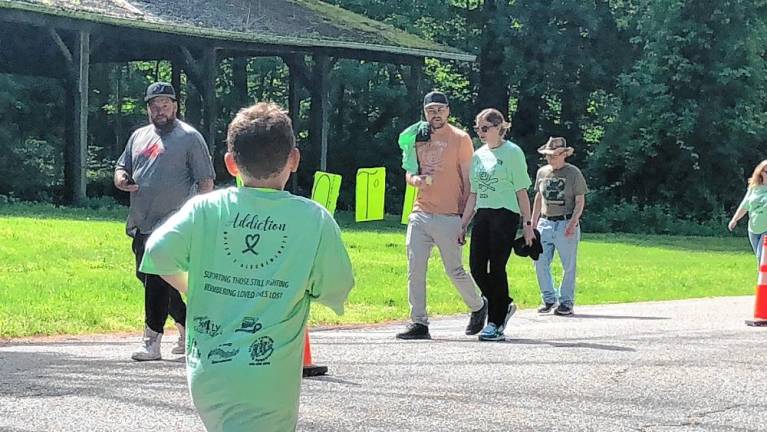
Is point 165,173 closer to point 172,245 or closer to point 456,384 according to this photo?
point 456,384

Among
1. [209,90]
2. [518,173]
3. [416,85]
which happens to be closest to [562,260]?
[518,173]

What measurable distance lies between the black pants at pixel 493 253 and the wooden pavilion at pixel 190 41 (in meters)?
19.8

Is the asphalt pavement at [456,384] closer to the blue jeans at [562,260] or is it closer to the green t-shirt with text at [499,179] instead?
the green t-shirt with text at [499,179]

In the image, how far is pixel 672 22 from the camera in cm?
4081

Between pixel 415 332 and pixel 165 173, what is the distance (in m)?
2.70

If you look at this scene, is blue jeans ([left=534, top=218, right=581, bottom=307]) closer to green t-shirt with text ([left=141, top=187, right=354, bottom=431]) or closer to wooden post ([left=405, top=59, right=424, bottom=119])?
green t-shirt with text ([left=141, top=187, right=354, bottom=431])

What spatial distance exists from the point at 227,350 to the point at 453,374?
14.2ft

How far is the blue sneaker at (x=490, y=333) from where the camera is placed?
1001 cm

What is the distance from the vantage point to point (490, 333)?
10.0 m

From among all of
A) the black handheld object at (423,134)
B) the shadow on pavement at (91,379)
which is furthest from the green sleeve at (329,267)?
the black handheld object at (423,134)

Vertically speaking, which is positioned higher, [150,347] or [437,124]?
[437,124]

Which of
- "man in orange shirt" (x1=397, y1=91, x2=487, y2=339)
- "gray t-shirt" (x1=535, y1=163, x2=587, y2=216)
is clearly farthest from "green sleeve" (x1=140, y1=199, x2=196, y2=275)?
"gray t-shirt" (x1=535, y1=163, x2=587, y2=216)

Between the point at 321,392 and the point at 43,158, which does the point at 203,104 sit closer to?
the point at 43,158

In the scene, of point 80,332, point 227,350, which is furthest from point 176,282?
point 80,332
